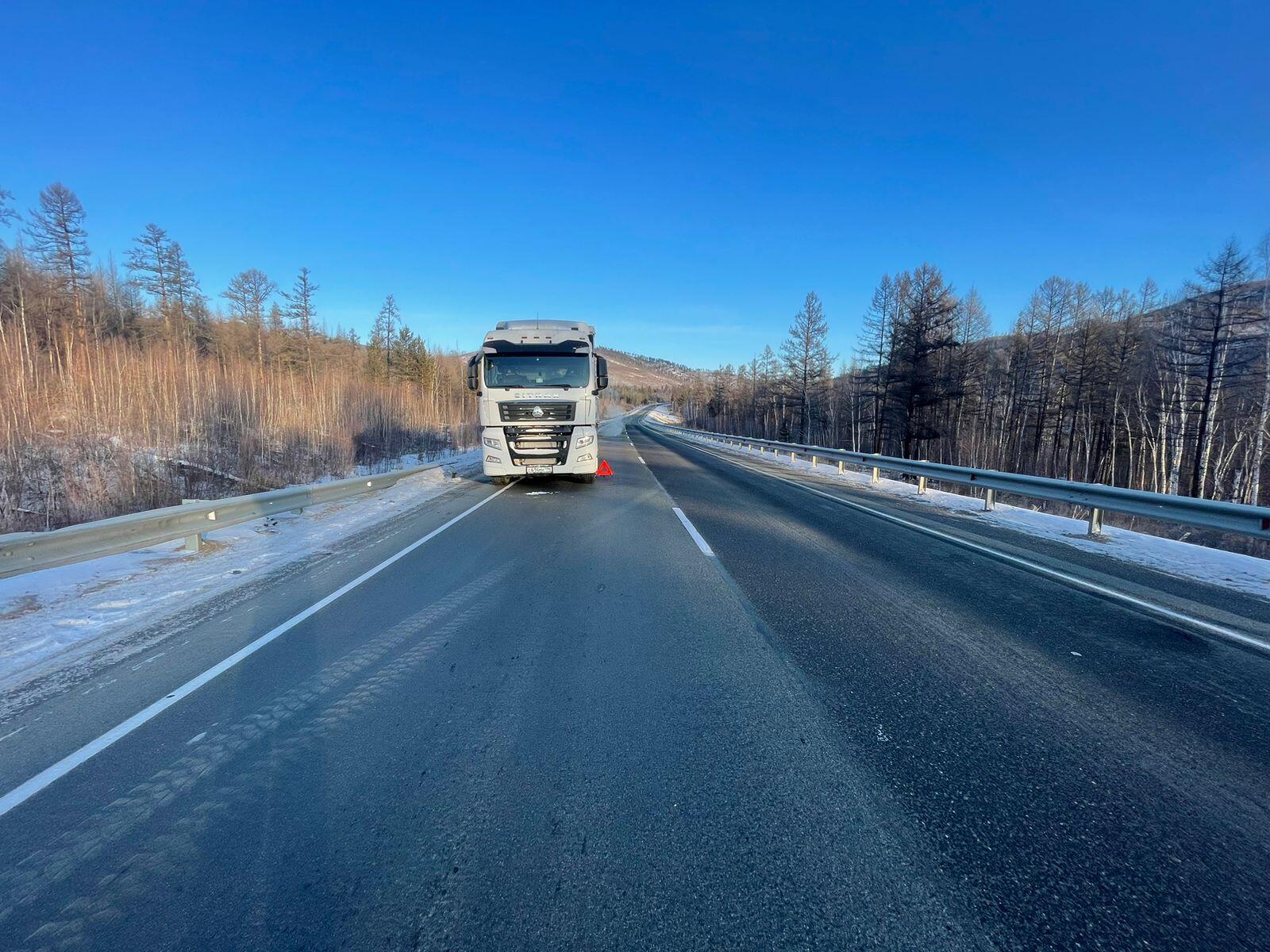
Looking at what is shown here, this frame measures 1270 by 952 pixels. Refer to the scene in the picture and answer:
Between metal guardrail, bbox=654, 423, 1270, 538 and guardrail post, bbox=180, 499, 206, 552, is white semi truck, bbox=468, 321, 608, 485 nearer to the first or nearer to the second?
guardrail post, bbox=180, 499, 206, 552

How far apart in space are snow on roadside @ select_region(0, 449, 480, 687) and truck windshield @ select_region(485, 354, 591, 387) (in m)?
4.62

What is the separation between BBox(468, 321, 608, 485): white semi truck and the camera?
11.8 m

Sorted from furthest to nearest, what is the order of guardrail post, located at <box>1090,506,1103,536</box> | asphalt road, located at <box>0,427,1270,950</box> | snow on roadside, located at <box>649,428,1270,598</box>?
1. guardrail post, located at <box>1090,506,1103,536</box>
2. snow on roadside, located at <box>649,428,1270,598</box>
3. asphalt road, located at <box>0,427,1270,950</box>

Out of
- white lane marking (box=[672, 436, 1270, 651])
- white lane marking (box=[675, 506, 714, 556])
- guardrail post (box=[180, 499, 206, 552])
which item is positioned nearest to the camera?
white lane marking (box=[672, 436, 1270, 651])

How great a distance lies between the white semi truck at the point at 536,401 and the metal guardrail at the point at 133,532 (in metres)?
4.12

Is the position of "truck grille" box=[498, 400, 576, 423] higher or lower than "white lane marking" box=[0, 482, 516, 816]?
higher

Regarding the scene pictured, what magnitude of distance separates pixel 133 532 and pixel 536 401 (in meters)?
7.17

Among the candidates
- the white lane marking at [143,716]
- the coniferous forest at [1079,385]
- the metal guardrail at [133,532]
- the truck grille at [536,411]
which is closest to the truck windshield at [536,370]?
the truck grille at [536,411]

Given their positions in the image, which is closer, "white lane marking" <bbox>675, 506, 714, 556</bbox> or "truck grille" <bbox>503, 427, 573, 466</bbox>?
"white lane marking" <bbox>675, 506, 714, 556</bbox>

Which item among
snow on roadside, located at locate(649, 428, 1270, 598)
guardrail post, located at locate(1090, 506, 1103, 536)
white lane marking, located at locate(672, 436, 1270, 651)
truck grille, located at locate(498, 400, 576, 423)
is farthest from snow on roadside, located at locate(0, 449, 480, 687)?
guardrail post, located at locate(1090, 506, 1103, 536)

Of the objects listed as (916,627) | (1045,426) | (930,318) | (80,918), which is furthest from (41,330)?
(1045,426)

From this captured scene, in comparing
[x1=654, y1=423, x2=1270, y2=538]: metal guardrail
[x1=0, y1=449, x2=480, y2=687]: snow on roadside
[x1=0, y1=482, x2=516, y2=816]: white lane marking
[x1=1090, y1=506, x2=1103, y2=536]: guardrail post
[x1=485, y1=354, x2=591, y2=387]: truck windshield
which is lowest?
[x1=0, y1=449, x2=480, y2=687]: snow on roadside

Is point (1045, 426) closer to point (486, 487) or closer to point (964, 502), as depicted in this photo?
point (964, 502)

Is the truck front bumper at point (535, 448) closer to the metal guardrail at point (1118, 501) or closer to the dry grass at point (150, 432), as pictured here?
the dry grass at point (150, 432)
